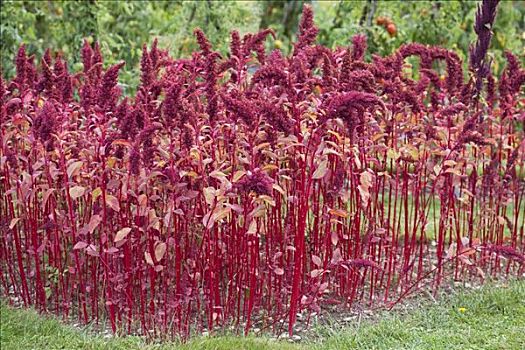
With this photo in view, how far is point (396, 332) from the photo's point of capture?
11.9 feet

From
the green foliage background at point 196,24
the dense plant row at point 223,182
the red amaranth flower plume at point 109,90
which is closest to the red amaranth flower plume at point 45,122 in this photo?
the dense plant row at point 223,182

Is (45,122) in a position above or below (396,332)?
above

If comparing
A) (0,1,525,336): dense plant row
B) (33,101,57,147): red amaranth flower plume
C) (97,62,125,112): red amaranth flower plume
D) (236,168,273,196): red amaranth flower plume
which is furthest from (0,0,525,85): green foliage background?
(236,168,273,196): red amaranth flower plume

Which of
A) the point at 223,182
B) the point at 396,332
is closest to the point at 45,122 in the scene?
the point at 223,182

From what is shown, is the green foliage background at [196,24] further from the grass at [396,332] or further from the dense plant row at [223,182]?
the grass at [396,332]

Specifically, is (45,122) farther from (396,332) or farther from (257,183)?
(396,332)

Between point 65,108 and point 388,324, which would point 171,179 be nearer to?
point 65,108

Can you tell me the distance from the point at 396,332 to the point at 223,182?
1.08 m

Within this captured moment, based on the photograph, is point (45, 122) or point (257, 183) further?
point (45, 122)

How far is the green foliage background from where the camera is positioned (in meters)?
7.43

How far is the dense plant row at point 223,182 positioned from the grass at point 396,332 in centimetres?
16

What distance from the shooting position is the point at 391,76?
4.07 m

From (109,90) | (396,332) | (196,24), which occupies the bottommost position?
(396,332)

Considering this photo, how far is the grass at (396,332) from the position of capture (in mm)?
3477
